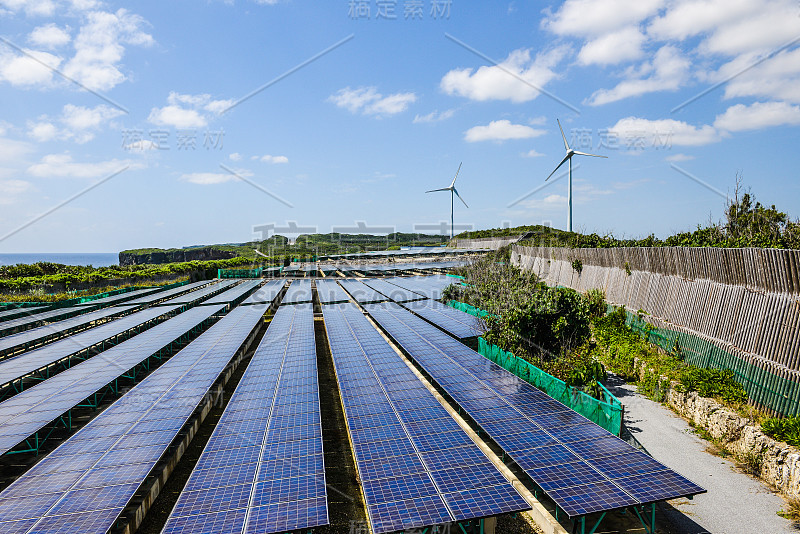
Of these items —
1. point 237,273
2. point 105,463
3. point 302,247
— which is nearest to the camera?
point 105,463

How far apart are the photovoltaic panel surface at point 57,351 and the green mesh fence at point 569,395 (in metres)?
19.0

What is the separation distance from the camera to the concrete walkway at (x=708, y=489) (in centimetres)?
889

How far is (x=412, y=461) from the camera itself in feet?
31.5

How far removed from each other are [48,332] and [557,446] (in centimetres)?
2876

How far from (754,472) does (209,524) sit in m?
12.8

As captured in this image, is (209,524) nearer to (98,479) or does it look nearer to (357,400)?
(98,479)

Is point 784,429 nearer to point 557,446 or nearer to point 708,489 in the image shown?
point 708,489

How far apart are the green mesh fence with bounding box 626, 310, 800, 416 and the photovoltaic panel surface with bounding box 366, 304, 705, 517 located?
6.09 meters

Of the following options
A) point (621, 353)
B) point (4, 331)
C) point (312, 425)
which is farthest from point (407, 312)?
point (4, 331)

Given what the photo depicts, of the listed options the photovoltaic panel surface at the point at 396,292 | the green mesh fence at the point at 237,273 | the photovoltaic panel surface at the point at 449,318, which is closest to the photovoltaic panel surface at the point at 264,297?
the photovoltaic panel surface at the point at 396,292

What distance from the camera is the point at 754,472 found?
1062cm

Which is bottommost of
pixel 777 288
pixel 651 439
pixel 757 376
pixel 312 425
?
pixel 651 439

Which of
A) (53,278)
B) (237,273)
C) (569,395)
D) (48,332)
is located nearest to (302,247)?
(237,273)

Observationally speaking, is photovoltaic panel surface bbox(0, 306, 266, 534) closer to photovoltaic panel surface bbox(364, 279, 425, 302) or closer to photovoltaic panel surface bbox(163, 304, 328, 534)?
photovoltaic panel surface bbox(163, 304, 328, 534)
